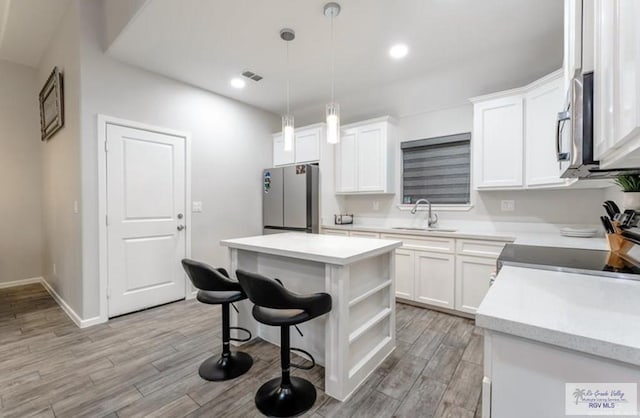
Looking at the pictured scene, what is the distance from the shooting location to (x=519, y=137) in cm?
286

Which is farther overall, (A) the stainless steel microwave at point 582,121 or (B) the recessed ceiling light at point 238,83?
(B) the recessed ceiling light at point 238,83

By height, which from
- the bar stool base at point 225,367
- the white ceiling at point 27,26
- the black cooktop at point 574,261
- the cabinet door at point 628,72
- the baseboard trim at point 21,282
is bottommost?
the bar stool base at point 225,367

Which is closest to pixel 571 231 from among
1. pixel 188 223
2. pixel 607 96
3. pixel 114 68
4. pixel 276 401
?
pixel 607 96

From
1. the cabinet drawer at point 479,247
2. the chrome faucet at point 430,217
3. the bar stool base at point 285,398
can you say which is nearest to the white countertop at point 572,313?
the bar stool base at point 285,398

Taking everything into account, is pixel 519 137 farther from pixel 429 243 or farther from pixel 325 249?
pixel 325 249

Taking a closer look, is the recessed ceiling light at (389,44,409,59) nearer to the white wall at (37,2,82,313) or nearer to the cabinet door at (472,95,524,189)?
the cabinet door at (472,95,524,189)

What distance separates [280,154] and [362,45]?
2292 millimetres

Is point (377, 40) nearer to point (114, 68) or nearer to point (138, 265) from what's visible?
point (114, 68)

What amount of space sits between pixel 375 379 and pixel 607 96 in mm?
1963

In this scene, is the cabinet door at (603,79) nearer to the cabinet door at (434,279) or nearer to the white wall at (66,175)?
the cabinet door at (434,279)

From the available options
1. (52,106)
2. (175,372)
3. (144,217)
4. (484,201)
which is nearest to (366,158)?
(484,201)

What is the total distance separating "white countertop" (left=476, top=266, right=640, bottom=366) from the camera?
0.65m

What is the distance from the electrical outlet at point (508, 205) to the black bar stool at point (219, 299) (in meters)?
3.00

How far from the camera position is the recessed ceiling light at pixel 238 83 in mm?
3422
